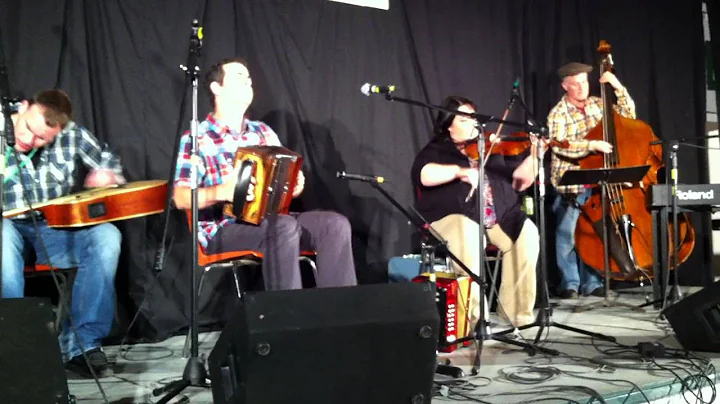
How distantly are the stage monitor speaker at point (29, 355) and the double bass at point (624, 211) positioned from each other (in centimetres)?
331

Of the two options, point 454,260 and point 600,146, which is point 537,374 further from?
point 600,146

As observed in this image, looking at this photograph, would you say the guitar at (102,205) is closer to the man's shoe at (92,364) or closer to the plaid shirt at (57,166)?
the plaid shirt at (57,166)

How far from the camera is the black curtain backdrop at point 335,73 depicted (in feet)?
11.1

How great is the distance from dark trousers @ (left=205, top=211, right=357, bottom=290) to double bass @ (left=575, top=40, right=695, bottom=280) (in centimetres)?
192

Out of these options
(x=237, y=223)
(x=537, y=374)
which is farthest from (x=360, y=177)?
(x=537, y=374)

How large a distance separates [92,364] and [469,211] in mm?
1898

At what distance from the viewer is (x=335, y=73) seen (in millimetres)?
4105

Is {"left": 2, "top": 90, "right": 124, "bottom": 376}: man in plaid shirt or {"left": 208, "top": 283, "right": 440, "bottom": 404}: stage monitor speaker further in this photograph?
{"left": 2, "top": 90, "right": 124, "bottom": 376}: man in plaid shirt

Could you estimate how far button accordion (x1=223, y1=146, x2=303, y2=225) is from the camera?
2.71 metres

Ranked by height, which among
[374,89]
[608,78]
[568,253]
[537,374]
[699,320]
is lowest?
[537,374]

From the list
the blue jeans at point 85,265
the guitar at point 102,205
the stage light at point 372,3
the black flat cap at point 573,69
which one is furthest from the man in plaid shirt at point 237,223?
the black flat cap at point 573,69

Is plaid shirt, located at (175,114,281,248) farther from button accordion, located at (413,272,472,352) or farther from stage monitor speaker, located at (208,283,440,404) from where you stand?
stage monitor speaker, located at (208,283,440,404)

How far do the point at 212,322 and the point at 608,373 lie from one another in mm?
2062

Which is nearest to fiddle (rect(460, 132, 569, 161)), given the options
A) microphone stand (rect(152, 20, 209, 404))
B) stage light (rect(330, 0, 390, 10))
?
stage light (rect(330, 0, 390, 10))
